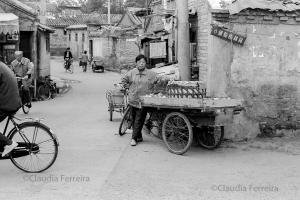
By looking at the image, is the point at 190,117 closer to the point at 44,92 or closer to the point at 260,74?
the point at 260,74

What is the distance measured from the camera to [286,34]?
32.1 ft

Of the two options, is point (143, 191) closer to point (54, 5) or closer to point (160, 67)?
point (160, 67)

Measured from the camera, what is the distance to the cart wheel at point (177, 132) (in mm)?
8555

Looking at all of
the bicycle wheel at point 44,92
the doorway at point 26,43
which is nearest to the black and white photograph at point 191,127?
the bicycle wheel at point 44,92

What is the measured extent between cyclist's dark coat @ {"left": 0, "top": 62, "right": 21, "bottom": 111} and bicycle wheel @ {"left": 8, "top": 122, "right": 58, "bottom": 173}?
0.35 metres

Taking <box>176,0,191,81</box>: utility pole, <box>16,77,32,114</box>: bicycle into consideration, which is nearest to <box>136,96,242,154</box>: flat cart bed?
<box>176,0,191,81</box>: utility pole

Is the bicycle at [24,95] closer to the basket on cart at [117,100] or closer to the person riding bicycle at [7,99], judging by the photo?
the basket on cart at [117,100]

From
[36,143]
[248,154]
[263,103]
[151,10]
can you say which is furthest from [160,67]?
[151,10]

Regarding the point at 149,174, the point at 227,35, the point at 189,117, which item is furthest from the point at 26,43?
the point at 149,174

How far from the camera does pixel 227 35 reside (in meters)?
9.46

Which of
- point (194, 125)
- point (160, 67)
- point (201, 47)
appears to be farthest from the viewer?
point (160, 67)

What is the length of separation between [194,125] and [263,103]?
74.4 inches

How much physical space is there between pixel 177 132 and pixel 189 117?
1.14 ft

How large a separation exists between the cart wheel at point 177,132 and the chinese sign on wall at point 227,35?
1878 mm
